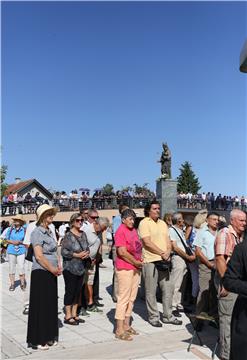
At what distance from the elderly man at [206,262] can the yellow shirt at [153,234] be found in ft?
1.95

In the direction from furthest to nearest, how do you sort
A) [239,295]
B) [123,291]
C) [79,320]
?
1. [79,320]
2. [123,291]
3. [239,295]

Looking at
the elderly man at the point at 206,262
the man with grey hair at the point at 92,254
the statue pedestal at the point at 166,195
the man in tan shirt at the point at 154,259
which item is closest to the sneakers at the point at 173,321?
the man in tan shirt at the point at 154,259

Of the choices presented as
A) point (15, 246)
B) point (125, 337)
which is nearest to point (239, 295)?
point (125, 337)

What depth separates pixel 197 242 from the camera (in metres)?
6.54

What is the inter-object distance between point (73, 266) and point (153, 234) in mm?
1329

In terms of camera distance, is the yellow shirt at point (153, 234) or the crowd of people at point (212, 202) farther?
the crowd of people at point (212, 202)

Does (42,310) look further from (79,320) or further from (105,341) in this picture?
(79,320)

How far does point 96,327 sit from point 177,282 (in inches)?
73.1

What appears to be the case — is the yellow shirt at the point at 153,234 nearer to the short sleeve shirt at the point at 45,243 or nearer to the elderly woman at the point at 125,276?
the elderly woman at the point at 125,276

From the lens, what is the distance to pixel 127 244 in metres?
6.22

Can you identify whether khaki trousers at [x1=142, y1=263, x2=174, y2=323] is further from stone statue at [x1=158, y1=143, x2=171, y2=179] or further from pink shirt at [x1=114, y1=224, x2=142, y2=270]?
stone statue at [x1=158, y1=143, x2=171, y2=179]

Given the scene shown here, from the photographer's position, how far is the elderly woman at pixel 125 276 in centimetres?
609

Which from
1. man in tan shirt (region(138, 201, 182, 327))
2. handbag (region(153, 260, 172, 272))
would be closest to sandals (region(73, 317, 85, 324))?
man in tan shirt (region(138, 201, 182, 327))

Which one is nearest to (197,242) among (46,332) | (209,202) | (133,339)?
(133,339)
